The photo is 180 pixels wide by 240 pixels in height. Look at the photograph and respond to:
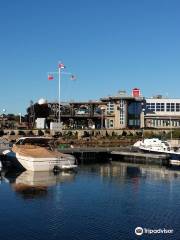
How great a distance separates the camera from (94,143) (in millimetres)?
137250

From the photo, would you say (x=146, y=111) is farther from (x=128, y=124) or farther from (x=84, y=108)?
(x=84, y=108)

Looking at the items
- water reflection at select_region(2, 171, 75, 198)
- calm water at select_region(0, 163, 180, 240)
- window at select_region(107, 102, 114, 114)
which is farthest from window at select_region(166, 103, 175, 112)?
water reflection at select_region(2, 171, 75, 198)

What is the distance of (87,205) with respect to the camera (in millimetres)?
54000

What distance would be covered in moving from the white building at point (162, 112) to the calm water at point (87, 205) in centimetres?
9879

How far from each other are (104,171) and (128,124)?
3448 inches

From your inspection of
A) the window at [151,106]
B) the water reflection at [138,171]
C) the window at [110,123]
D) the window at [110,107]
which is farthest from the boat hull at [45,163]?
the window at [151,106]

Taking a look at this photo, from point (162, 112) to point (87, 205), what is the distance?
443 feet

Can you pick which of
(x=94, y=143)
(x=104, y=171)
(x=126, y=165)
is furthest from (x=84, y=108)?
(x=104, y=171)

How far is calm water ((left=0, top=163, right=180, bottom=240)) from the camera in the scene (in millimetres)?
43062

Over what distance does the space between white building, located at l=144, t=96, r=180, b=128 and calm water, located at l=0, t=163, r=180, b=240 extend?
98.8m

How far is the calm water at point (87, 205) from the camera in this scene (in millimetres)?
43062

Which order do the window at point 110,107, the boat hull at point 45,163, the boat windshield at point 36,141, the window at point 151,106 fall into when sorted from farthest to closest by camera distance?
the window at point 151,106 < the window at point 110,107 < the boat windshield at point 36,141 < the boat hull at point 45,163

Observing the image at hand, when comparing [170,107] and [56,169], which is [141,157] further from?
[170,107]

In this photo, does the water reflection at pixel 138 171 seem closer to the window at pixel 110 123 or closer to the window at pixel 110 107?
the window at pixel 110 123
